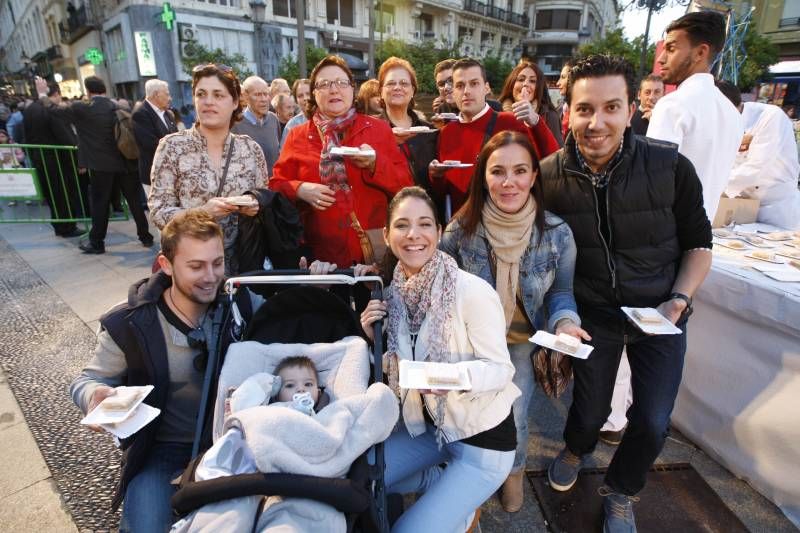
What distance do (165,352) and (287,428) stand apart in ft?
2.69

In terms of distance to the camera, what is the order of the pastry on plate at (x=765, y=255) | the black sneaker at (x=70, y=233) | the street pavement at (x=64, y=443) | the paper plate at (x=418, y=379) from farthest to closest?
the black sneaker at (x=70, y=233) < the pastry on plate at (x=765, y=255) < the street pavement at (x=64, y=443) < the paper plate at (x=418, y=379)

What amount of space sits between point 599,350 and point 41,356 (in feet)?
14.4

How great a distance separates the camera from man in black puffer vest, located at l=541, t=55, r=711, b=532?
1.99 m

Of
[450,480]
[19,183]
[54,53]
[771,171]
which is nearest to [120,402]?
[450,480]

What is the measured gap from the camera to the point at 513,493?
2.32 m

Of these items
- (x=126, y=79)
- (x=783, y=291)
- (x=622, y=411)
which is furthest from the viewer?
(x=126, y=79)

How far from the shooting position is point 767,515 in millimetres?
2293

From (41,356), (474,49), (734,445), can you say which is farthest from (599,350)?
(474,49)

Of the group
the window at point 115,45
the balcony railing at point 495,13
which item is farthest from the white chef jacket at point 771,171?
the balcony railing at point 495,13

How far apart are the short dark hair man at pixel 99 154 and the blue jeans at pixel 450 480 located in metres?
6.04

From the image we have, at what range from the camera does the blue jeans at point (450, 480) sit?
72.2 inches

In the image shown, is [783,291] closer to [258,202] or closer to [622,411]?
[622,411]

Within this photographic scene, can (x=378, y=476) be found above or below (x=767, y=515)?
above

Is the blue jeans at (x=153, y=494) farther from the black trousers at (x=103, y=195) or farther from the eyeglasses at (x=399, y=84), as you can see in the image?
the black trousers at (x=103, y=195)
